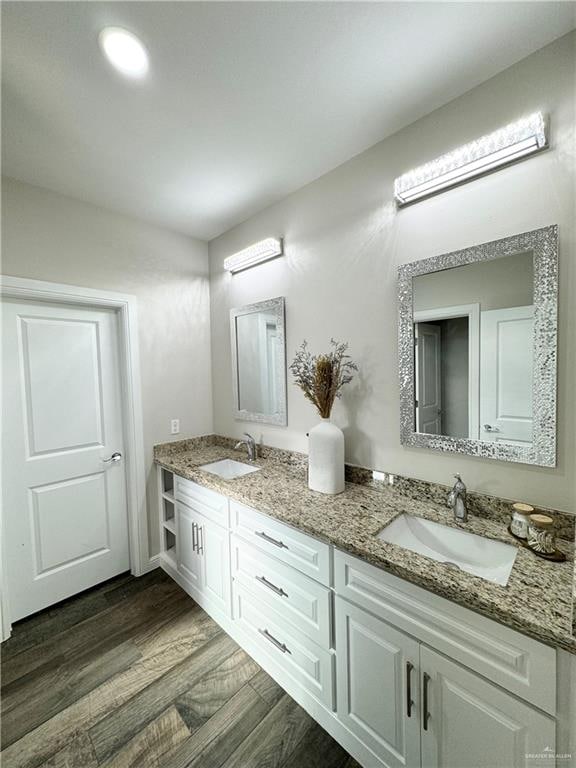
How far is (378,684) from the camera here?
3.55 ft

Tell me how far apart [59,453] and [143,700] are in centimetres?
145

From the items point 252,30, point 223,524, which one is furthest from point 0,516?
point 252,30

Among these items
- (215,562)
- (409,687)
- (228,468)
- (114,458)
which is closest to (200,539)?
(215,562)

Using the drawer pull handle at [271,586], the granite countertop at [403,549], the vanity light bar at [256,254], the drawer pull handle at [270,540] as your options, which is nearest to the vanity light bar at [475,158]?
the vanity light bar at [256,254]

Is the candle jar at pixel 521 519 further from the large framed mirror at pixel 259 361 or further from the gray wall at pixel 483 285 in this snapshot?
the large framed mirror at pixel 259 361

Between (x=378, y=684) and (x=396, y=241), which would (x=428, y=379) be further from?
(x=378, y=684)

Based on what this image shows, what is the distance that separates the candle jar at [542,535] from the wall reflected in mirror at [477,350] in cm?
28

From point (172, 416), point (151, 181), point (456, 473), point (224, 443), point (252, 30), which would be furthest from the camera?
point (224, 443)

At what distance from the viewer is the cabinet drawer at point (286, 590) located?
1252 millimetres

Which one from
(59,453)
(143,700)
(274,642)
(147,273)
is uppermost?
(147,273)

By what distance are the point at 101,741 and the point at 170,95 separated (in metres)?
2.70

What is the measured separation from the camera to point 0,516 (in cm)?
177

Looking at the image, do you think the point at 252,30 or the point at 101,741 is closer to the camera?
the point at 252,30

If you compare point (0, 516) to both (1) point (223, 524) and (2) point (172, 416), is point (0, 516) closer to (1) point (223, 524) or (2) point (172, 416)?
(2) point (172, 416)
